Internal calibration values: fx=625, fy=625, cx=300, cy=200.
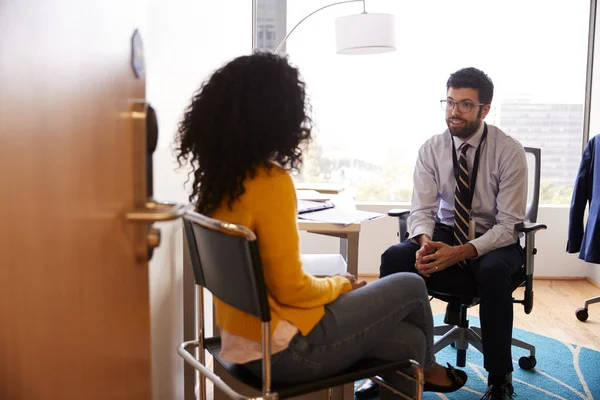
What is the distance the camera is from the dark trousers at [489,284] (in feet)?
6.93

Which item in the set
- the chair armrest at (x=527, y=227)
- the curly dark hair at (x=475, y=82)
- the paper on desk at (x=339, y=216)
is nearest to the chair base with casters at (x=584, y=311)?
the chair armrest at (x=527, y=227)

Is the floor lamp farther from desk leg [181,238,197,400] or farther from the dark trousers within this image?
desk leg [181,238,197,400]

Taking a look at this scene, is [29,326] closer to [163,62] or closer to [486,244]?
[163,62]

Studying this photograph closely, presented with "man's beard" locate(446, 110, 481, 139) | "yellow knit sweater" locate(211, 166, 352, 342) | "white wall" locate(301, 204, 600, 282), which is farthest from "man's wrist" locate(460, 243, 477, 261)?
"white wall" locate(301, 204, 600, 282)

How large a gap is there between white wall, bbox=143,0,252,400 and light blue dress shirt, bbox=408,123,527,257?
3.25 feet

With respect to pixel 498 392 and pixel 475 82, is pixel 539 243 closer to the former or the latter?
pixel 475 82

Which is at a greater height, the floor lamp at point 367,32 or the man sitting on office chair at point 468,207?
the floor lamp at point 367,32

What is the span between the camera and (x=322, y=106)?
13.3 feet

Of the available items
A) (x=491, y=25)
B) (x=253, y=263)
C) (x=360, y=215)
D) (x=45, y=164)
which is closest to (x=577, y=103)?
(x=491, y=25)

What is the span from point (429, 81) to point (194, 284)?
259 cm

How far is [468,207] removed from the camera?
2.46 m

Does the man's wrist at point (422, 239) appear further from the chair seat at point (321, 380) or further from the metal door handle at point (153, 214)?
the metal door handle at point (153, 214)

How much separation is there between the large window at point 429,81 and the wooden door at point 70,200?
3.12 metres

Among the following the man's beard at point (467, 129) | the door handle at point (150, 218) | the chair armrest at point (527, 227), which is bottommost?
the chair armrest at point (527, 227)
